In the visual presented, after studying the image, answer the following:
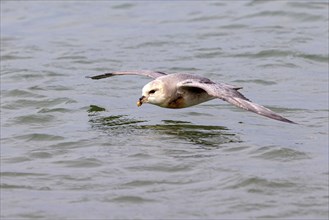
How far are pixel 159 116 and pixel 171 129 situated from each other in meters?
0.84

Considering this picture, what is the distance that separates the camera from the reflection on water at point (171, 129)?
12227 millimetres

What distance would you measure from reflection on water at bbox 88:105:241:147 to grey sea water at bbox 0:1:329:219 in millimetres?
25

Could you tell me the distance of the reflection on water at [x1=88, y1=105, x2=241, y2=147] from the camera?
12227mm

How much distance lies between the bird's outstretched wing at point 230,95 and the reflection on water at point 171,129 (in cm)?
56

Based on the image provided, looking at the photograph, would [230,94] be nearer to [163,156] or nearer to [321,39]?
[163,156]

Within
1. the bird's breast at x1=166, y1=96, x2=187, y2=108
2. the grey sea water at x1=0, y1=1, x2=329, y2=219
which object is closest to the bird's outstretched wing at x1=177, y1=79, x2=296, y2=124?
the bird's breast at x1=166, y1=96, x2=187, y2=108

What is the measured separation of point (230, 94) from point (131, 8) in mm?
10351

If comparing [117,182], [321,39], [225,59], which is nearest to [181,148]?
[117,182]

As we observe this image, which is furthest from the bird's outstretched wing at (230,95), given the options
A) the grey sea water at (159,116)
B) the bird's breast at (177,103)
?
the grey sea water at (159,116)

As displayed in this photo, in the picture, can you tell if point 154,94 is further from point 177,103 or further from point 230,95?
point 230,95

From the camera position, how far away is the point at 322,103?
1396 cm

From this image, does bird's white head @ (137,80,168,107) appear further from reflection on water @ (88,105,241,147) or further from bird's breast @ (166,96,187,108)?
reflection on water @ (88,105,241,147)

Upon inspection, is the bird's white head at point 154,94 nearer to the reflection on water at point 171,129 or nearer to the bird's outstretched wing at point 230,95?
the bird's outstretched wing at point 230,95

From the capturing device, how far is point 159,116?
13672mm
